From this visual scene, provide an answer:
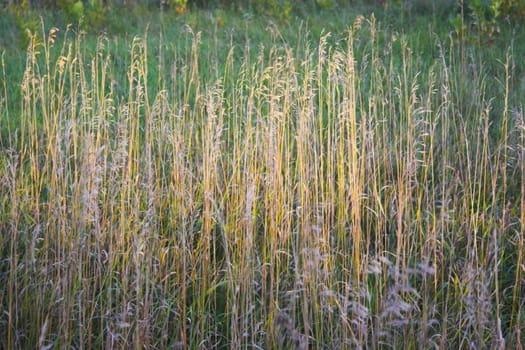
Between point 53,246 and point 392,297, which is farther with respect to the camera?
point 53,246

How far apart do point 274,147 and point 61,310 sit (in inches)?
53.0

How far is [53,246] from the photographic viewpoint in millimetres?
4172

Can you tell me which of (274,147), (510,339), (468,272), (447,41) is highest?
(447,41)

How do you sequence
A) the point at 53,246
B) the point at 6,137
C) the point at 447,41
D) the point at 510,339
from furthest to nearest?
1. the point at 447,41
2. the point at 6,137
3. the point at 53,246
4. the point at 510,339

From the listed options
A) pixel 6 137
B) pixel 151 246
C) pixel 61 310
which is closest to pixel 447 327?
pixel 151 246

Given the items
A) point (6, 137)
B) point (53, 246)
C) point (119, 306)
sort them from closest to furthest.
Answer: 1. point (119, 306)
2. point (53, 246)
3. point (6, 137)

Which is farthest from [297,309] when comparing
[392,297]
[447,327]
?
[447,327]

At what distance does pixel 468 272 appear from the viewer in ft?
11.8

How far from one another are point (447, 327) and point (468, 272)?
0.35 meters

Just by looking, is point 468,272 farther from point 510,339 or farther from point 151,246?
point 151,246

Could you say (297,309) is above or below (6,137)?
below

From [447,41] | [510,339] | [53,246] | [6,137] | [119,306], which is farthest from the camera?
[447,41]

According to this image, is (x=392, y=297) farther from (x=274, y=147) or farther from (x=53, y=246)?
(x=53, y=246)

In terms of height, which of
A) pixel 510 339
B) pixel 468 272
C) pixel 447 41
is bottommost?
pixel 510 339
